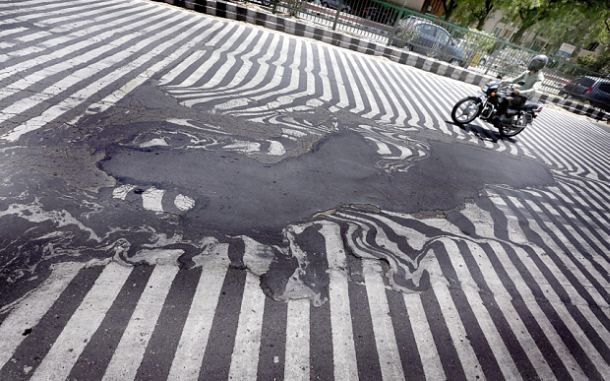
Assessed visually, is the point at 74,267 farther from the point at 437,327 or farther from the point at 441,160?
the point at 441,160

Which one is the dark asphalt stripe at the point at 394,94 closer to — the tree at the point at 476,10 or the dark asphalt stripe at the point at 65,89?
the dark asphalt stripe at the point at 65,89

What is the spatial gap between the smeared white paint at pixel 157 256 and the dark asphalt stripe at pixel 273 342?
0.91 m

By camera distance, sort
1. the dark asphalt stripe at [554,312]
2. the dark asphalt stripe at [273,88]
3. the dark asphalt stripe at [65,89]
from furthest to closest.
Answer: the dark asphalt stripe at [273,88]
the dark asphalt stripe at [65,89]
the dark asphalt stripe at [554,312]

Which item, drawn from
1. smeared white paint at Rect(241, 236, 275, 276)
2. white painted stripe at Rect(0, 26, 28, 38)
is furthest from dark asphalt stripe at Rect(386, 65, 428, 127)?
white painted stripe at Rect(0, 26, 28, 38)

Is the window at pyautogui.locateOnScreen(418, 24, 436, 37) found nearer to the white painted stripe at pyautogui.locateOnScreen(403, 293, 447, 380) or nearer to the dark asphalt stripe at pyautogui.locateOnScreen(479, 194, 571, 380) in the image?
the dark asphalt stripe at pyautogui.locateOnScreen(479, 194, 571, 380)

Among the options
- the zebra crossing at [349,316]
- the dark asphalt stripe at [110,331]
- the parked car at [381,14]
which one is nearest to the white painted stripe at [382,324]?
the zebra crossing at [349,316]

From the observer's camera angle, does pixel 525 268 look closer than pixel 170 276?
No

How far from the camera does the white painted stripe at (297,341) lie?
2.15 metres

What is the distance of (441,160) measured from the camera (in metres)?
5.70

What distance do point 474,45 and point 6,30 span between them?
1539 cm

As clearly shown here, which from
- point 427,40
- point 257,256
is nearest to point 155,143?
point 257,256

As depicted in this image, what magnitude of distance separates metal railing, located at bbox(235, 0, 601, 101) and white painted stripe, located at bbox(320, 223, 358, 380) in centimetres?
1184

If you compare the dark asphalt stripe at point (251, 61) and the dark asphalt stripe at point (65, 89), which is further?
the dark asphalt stripe at point (251, 61)

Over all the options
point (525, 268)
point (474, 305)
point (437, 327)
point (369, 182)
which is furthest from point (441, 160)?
point (437, 327)
